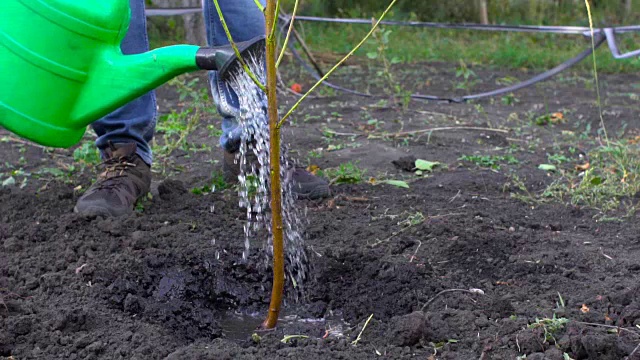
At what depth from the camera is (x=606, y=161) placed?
3.53m

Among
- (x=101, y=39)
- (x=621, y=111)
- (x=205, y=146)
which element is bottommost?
(x=621, y=111)

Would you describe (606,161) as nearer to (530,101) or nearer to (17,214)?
(530,101)

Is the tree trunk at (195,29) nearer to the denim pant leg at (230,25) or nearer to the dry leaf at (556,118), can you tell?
the dry leaf at (556,118)

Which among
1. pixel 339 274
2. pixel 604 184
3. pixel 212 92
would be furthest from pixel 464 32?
pixel 339 274

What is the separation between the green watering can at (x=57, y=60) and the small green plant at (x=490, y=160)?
5.52ft

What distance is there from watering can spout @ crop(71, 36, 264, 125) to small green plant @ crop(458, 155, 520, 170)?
5.34ft

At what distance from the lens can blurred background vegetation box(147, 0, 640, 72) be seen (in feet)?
21.0

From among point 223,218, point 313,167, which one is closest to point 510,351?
point 223,218

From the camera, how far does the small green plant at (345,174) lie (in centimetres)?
317

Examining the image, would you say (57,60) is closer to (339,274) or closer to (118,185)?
(118,185)

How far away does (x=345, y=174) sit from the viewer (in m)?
3.22

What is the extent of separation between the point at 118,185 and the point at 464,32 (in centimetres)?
553

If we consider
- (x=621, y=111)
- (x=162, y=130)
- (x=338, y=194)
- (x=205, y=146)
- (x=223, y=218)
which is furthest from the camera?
(x=621, y=111)

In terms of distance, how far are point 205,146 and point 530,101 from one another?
2.25m
